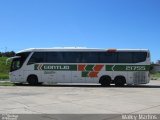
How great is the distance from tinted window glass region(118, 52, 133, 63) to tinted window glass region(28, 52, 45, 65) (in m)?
6.24

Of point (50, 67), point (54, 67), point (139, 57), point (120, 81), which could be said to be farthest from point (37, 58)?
point (139, 57)

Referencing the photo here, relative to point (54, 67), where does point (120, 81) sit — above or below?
below

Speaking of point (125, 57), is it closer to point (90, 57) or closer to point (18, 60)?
point (90, 57)

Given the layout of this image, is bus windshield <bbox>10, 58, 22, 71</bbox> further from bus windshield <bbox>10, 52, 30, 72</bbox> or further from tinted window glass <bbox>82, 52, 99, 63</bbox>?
tinted window glass <bbox>82, 52, 99, 63</bbox>

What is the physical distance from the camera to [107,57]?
28.4m

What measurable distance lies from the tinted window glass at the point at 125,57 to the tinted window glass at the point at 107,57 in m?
0.40

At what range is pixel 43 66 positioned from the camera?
28734 mm

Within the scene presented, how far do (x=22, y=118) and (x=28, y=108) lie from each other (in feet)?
7.68

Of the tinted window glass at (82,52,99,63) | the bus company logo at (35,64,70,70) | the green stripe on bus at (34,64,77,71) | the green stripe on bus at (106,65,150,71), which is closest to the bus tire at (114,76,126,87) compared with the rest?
the green stripe on bus at (106,65,150,71)

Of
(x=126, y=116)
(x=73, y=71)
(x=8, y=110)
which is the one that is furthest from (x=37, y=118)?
(x=73, y=71)

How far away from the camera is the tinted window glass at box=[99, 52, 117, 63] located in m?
28.4

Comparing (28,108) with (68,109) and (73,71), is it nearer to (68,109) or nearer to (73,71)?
(68,109)

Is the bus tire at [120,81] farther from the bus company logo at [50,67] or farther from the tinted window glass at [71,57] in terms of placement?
the bus company logo at [50,67]

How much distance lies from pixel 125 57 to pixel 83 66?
11.3 feet
